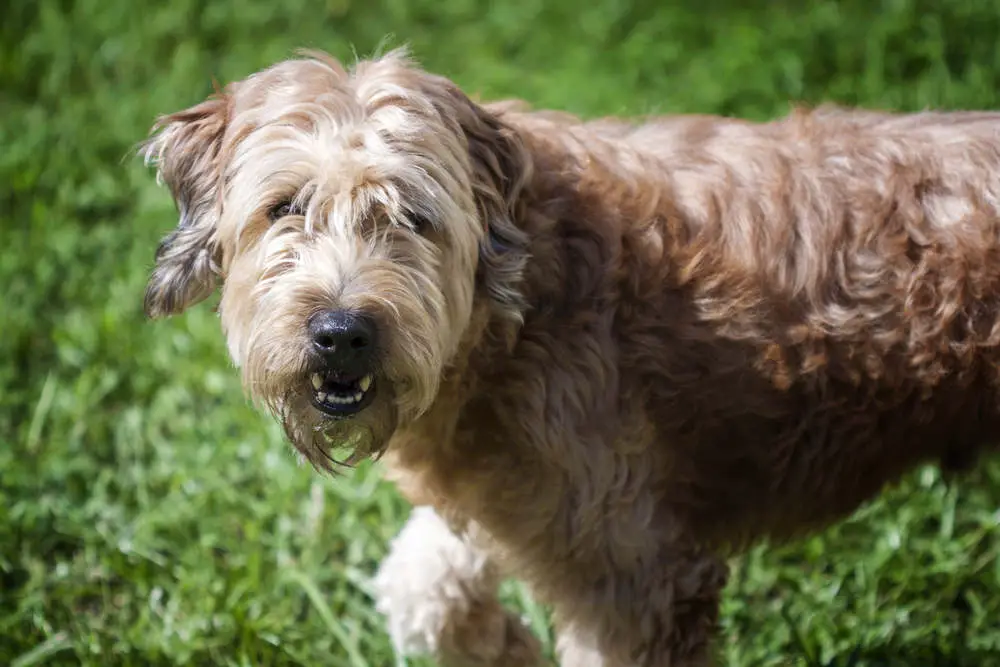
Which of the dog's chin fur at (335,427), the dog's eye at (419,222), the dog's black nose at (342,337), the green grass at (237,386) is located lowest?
the green grass at (237,386)

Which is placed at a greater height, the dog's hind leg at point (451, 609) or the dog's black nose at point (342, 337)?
the dog's black nose at point (342, 337)

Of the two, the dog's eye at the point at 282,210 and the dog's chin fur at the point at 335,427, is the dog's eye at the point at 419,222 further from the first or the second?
the dog's chin fur at the point at 335,427

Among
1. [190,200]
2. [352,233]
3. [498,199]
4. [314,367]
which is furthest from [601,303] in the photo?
[190,200]

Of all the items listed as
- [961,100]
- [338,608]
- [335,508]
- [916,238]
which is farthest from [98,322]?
[961,100]

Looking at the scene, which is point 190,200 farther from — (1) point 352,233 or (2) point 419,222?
(2) point 419,222

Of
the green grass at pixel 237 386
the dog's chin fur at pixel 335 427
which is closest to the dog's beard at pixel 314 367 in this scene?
the dog's chin fur at pixel 335 427

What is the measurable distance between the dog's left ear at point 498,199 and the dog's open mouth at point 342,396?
419 mm

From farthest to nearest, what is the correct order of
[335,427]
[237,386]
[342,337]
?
[237,386] → [335,427] → [342,337]

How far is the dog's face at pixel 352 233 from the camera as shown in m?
3.25

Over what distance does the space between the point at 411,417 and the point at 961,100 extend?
4070mm

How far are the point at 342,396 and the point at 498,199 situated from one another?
0.66 metres

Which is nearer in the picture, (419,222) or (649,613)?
Result: (419,222)

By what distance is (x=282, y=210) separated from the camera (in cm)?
336

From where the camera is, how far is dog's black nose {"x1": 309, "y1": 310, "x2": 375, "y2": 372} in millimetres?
3178
